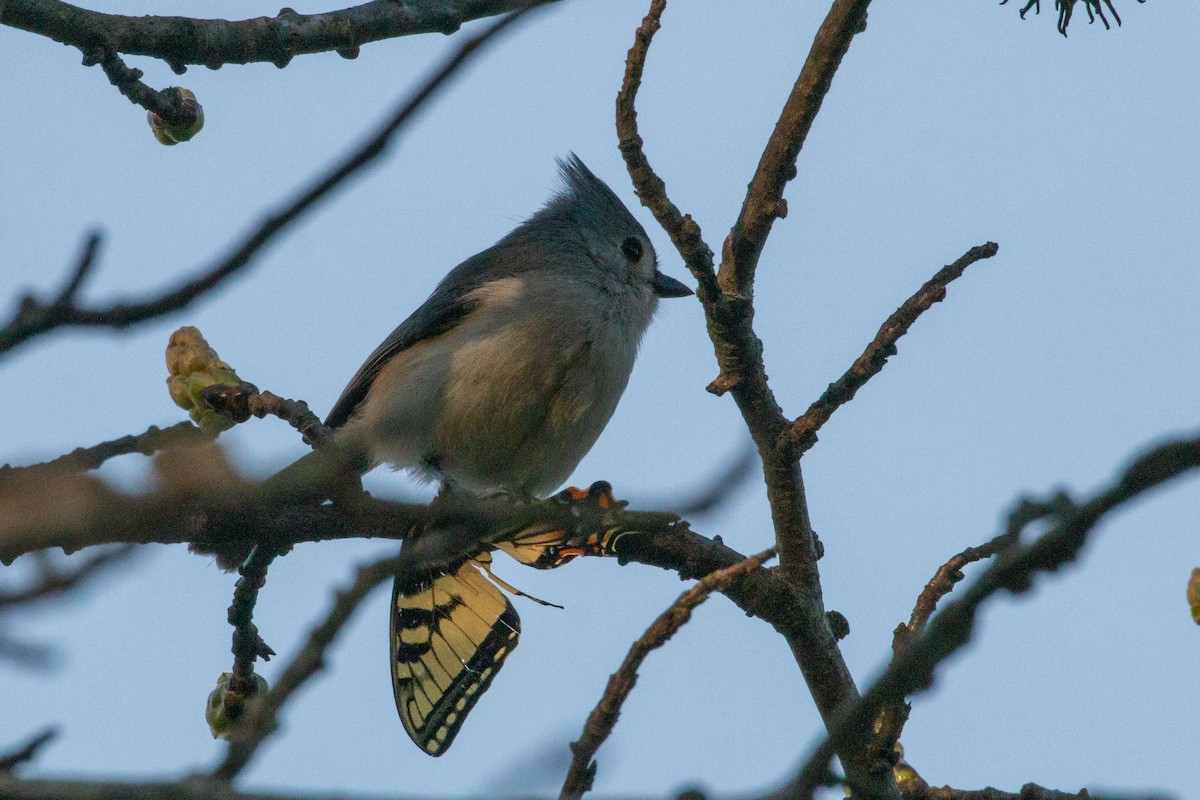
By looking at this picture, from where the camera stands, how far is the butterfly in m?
4.32

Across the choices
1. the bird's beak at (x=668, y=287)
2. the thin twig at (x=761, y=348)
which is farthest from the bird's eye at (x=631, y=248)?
the thin twig at (x=761, y=348)

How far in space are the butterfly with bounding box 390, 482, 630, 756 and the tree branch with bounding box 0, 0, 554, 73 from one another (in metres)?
1.61

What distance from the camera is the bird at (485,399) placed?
450 centimetres

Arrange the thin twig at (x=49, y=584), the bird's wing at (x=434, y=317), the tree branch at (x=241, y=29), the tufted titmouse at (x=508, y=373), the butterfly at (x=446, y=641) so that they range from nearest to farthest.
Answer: the thin twig at (x=49, y=584) < the tree branch at (x=241, y=29) < the butterfly at (x=446, y=641) < the tufted titmouse at (x=508, y=373) < the bird's wing at (x=434, y=317)

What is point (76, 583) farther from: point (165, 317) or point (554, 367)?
point (554, 367)

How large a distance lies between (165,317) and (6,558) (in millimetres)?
331

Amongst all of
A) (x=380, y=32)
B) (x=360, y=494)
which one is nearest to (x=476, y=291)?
(x=380, y=32)

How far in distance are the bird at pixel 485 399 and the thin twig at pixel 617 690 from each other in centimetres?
221

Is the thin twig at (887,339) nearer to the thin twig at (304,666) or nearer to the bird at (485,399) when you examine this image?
the bird at (485,399)

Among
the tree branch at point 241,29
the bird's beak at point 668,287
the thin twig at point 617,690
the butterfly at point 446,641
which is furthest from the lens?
the bird's beak at point 668,287

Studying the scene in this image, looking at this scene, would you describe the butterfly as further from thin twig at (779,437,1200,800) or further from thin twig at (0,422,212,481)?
thin twig at (779,437,1200,800)

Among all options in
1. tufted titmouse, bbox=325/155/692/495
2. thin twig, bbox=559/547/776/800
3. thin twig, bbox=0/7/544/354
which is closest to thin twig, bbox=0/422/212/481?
thin twig, bbox=0/7/544/354

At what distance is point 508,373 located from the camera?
5203mm

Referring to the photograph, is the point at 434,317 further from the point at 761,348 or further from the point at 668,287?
the point at 761,348
